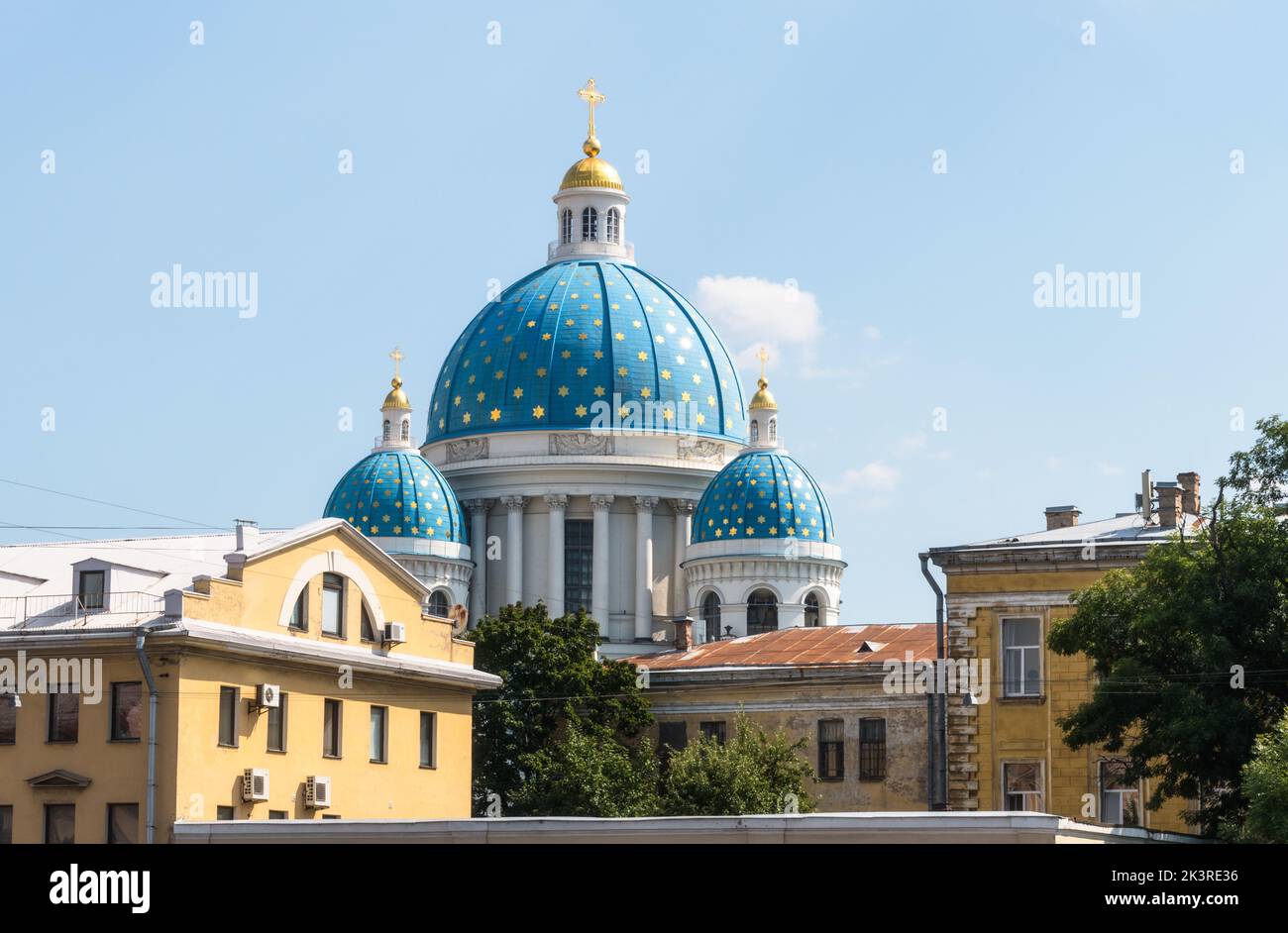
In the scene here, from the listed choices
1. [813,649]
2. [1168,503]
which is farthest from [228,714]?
[813,649]

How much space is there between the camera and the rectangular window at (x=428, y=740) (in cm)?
4900

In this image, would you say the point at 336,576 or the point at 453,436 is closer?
the point at 336,576

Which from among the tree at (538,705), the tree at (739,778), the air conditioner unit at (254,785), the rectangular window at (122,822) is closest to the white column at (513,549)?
the tree at (538,705)

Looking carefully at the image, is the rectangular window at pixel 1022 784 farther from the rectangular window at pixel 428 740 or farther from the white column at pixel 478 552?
the white column at pixel 478 552

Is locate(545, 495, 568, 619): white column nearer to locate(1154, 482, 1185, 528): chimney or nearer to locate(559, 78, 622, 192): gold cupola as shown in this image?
locate(559, 78, 622, 192): gold cupola

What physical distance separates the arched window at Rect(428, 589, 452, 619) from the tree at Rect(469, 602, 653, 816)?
22.4 meters

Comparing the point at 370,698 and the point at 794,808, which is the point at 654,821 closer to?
the point at 370,698

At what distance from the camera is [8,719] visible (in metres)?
43.0

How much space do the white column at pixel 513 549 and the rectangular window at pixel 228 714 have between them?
5328 centimetres

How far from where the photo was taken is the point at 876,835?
31188 millimetres

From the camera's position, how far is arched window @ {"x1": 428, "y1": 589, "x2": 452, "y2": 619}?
303 ft

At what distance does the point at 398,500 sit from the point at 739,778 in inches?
1597

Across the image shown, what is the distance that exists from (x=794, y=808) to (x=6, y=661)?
62.6ft
